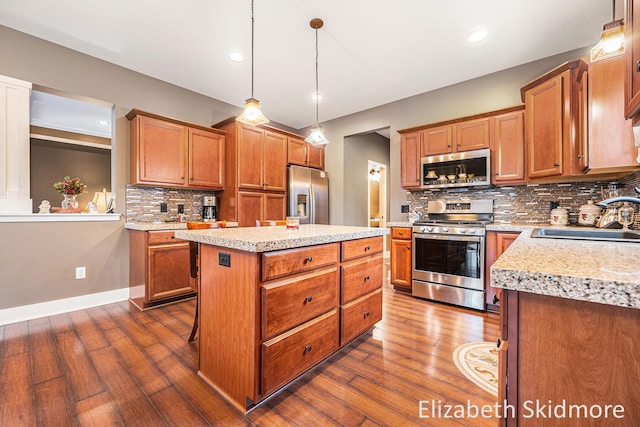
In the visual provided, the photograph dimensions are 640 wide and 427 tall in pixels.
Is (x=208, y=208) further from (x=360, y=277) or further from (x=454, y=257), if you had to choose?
(x=454, y=257)

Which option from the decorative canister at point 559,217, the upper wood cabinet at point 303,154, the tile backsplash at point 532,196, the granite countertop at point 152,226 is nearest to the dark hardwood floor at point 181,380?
the granite countertop at point 152,226

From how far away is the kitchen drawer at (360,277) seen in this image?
1.98 meters

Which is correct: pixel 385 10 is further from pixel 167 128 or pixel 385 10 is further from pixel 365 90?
pixel 167 128

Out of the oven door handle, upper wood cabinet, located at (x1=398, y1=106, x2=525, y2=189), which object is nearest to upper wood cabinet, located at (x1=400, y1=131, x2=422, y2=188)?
upper wood cabinet, located at (x1=398, y1=106, x2=525, y2=189)

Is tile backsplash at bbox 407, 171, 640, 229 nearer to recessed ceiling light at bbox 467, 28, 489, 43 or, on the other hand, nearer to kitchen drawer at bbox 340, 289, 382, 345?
recessed ceiling light at bbox 467, 28, 489, 43

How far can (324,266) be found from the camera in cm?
179

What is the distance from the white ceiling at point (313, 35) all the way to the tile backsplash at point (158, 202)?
4.95ft

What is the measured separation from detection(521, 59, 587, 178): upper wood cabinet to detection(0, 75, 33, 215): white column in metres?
→ 5.21

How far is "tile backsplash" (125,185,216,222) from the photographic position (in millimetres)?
3369

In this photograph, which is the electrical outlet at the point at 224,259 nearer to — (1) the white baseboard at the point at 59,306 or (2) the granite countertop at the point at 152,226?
(2) the granite countertop at the point at 152,226

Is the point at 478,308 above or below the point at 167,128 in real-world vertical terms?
below

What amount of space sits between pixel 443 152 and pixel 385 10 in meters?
1.80

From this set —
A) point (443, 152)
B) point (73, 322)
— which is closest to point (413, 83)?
point (443, 152)

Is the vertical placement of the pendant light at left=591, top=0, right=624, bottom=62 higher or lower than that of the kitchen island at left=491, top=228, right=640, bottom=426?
higher
